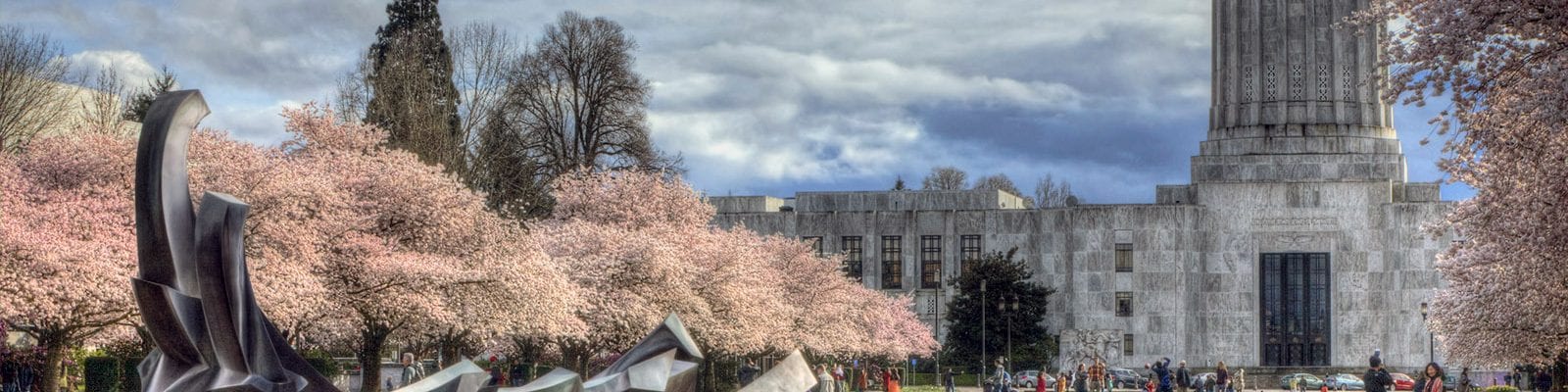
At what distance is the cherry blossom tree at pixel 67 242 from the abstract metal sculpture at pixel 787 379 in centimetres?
1694

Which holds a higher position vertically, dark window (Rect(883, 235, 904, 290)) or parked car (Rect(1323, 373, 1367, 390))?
dark window (Rect(883, 235, 904, 290))

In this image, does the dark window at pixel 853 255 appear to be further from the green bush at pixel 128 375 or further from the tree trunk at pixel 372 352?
the tree trunk at pixel 372 352

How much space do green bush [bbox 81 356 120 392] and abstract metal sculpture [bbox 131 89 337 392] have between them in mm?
26431

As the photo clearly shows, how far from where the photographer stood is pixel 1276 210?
97.0m

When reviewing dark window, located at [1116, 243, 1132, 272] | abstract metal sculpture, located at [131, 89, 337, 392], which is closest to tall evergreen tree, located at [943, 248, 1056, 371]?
dark window, located at [1116, 243, 1132, 272]

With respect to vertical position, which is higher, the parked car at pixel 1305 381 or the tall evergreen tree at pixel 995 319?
the tall evergreen tree at pixel 995 319

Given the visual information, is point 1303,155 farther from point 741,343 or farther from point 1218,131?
point 741,343

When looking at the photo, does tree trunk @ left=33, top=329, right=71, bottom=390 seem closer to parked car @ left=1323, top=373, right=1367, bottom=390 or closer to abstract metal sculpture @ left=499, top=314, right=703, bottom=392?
abstract metal sculpture @ left=499, top=314, right=703, bottom=392

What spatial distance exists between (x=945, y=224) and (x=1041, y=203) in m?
49.6

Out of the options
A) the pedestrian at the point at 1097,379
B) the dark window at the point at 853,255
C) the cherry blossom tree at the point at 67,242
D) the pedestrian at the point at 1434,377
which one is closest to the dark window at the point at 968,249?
the dark window at the point at 853,255

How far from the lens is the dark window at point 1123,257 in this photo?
98.6 m

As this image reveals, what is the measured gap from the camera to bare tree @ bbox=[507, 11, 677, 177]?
71812mm

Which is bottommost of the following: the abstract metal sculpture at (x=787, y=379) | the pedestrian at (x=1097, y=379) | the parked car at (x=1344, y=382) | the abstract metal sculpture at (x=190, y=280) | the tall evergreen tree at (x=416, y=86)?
the parked car at (x=1344, y=382)

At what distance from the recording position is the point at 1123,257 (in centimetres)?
9875
